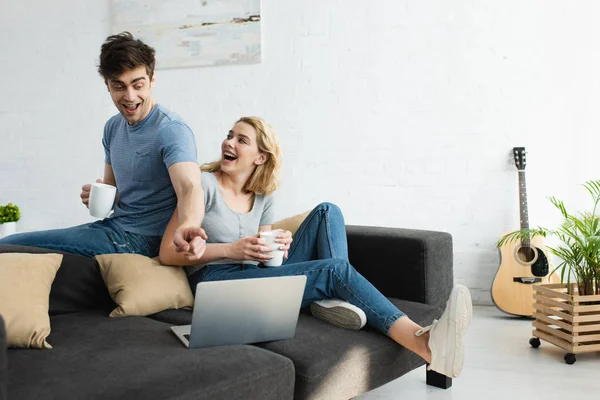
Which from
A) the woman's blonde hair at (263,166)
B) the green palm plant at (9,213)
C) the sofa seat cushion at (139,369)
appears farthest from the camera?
the green palm plant at (9,213)

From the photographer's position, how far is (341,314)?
6.73 ft

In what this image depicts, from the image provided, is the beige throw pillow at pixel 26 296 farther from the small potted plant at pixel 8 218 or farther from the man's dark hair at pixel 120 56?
the small potted plant at pixel 8 218

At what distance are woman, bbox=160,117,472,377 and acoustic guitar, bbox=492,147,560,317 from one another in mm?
1486

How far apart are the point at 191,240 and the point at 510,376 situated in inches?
54.7

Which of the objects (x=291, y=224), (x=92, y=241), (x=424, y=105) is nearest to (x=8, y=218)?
(x=92, y=241)

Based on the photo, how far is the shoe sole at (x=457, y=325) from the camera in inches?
73.7

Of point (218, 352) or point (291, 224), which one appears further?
point (291, 224)

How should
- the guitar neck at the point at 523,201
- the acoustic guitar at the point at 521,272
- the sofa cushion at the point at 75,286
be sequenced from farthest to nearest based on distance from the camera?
the guitar neck at the point at 523,201
the acoustic guitar at the point at 521,272
the sofa cushion at the point at 75,286

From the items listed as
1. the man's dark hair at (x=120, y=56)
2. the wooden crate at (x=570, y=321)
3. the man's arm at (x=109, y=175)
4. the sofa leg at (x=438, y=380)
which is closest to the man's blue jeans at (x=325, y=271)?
the sofa leg at (x=438, y=380)

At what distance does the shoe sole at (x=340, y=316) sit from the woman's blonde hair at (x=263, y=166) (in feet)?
1.91

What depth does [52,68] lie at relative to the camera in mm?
4645

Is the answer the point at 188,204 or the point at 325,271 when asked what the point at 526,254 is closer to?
the point at 325,271

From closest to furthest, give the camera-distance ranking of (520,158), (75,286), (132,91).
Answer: (75,286), (132,91), (520,158)

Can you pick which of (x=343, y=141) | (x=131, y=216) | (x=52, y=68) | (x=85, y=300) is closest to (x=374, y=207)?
(x=343, y=141)
